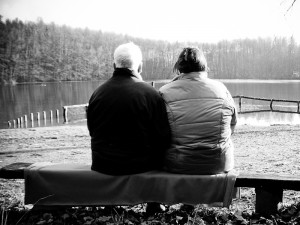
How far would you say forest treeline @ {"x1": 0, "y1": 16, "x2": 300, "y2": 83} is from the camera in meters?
107

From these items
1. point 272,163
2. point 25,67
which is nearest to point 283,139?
point 272,163

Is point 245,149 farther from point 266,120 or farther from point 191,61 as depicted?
point 266,120

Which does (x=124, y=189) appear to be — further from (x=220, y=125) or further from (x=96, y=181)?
(x=220, y=125)

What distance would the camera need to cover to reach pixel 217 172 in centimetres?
259

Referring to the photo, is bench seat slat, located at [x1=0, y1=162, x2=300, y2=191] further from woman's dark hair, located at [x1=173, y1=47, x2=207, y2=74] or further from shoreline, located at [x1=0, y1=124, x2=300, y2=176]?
shoreline, located at [x1=0, y1=124, x2=300, y2=176]

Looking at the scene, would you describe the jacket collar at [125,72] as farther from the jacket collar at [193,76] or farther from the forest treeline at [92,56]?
the forest treeline at [92,56]

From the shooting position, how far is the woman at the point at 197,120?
2512mm

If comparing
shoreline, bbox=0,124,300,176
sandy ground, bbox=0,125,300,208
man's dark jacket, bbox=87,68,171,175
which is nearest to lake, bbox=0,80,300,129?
shoreline, bbox=0,124,300,176

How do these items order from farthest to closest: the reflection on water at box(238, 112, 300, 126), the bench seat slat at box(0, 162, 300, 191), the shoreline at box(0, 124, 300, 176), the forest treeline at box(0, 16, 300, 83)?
1. the forest treeline at box(0, 16, 300, 83)
2. the reflection on water at box(238, 112, 300, 126)
3. the shoreline at box(0, 124, 300, 176)
4. the bench seat slat at box(0, 162, 300, 191)

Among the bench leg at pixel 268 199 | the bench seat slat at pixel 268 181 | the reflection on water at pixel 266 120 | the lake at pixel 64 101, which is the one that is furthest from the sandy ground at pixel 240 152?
the lake at pixel 64 101

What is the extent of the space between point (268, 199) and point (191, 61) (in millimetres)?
1331

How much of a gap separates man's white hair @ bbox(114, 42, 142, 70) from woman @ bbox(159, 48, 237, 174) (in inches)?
14.2

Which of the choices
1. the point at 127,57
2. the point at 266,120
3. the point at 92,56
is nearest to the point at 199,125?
the point at 127,57

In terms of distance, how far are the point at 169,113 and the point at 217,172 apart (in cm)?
64
